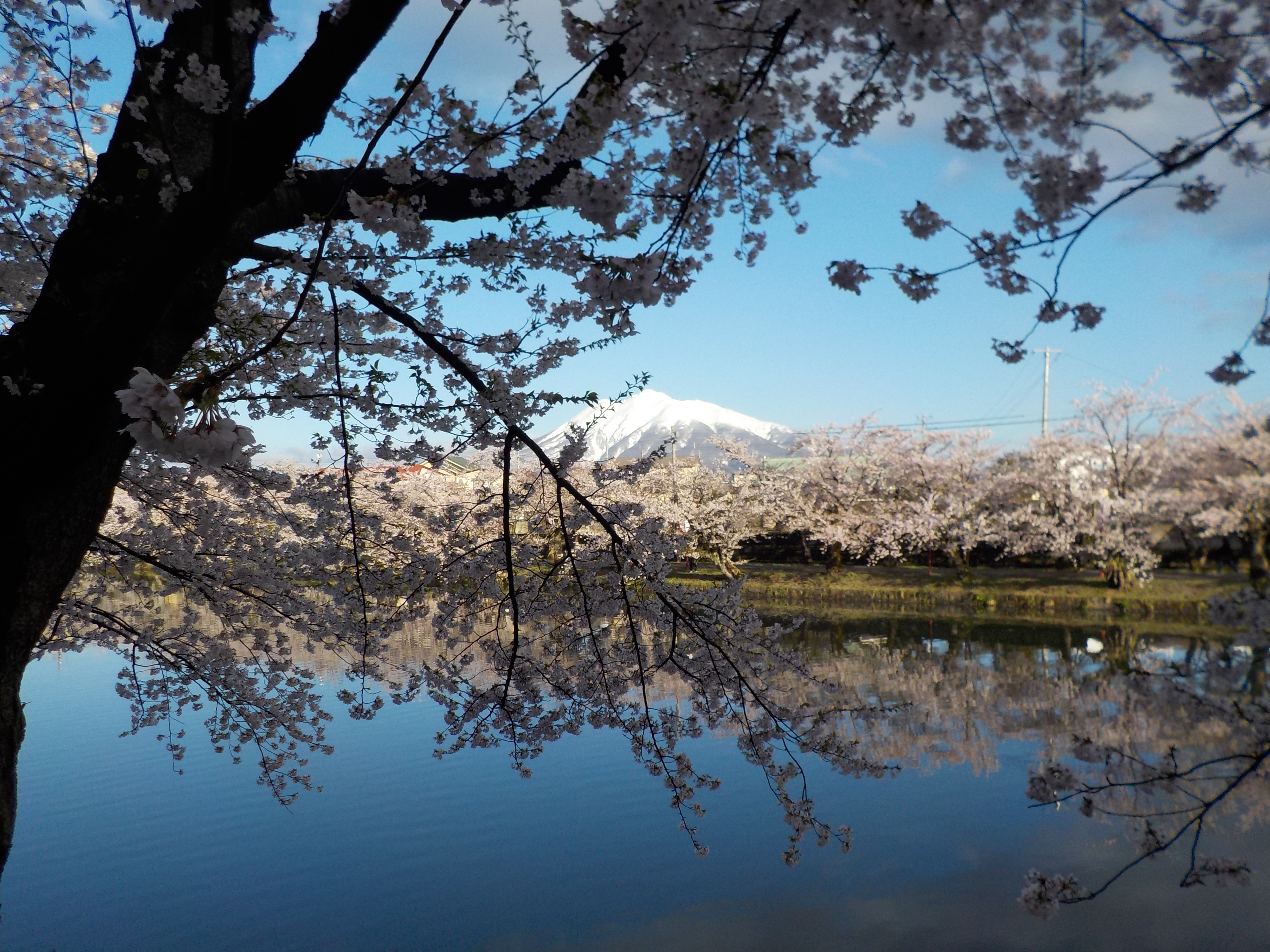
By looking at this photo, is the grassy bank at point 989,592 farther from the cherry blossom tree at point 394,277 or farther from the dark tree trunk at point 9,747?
the dark tree trunk at point 9,747

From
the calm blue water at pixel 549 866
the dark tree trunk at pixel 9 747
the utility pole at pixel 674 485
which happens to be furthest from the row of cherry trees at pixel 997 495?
the dark tree trunk at pixel 9 747

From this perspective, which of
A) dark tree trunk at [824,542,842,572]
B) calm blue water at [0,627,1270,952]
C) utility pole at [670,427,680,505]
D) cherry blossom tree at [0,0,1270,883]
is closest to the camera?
cherry blossom tree at [0,0,1270,883]

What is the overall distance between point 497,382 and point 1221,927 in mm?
5486

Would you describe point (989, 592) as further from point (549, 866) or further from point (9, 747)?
point (9, 747)

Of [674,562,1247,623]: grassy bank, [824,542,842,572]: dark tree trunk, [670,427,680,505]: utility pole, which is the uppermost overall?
[670,427,680,505]: utility pole

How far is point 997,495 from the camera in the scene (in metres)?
19.8

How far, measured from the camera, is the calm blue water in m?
5.01

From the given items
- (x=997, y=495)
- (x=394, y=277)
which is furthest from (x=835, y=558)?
(x=394, y=277)

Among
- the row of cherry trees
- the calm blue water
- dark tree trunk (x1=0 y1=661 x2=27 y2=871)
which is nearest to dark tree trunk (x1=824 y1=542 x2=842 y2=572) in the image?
the row of cherry trees

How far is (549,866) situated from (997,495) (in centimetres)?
1693

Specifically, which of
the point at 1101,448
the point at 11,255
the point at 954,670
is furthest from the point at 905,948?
the point at 1101,448

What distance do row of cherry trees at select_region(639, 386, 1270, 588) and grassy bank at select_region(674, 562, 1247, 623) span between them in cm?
53

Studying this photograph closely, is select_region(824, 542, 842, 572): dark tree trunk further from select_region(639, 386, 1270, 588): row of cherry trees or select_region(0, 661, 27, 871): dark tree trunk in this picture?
select_region(0, 661, 27, 871): dark tree trunk

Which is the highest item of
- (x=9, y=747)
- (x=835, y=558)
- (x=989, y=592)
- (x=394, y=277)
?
(x=394, y=277)
